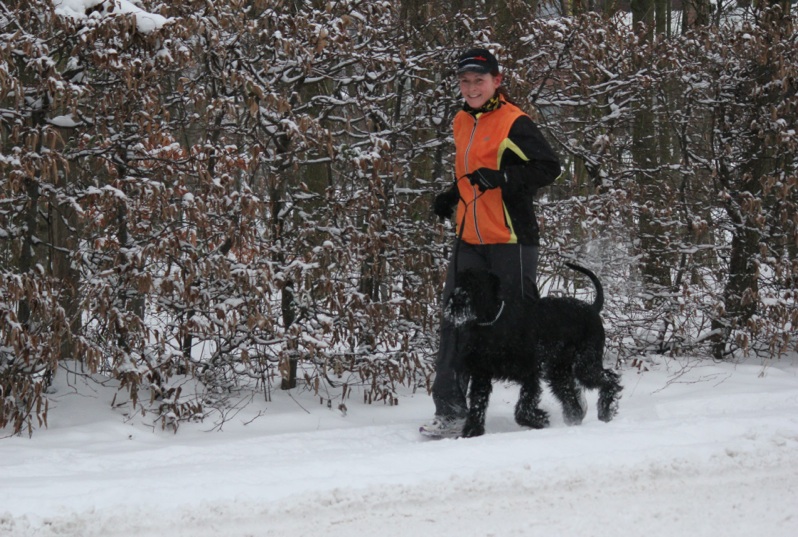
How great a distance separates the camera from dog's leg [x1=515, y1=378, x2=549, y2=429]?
468 centimetres

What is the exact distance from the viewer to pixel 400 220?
20.5 ft

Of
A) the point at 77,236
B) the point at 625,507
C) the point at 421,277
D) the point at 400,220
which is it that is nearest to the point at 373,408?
the point at 421,277

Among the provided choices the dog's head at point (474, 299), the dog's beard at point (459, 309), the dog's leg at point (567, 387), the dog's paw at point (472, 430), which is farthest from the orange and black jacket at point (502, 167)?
the dog's paw at point (472, 430)

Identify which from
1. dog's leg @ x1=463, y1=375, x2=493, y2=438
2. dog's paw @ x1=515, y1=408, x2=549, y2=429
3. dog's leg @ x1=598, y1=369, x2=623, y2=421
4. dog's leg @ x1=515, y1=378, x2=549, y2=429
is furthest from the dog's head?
dog's leg @ x1=598, y1=369, x2=623, y2=421

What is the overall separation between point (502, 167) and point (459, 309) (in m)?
0.85

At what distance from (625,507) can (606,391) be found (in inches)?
63.0

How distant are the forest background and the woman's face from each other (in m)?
1.12

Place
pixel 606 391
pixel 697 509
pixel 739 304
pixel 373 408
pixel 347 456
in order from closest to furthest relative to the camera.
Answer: pixel 697 509
pixel 347 456
pixel 606 391
pixel 373 408
pixel 739 304

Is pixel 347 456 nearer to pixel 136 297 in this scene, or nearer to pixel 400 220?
pixel 136 297

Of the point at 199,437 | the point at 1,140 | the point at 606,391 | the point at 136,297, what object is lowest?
the point at 199,437

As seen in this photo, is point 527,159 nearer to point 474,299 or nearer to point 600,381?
point 474,299

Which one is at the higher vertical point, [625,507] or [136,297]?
[136,297]

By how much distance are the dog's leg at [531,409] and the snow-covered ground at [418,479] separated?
321 mm

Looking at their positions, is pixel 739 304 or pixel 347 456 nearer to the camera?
pixel 347 456
